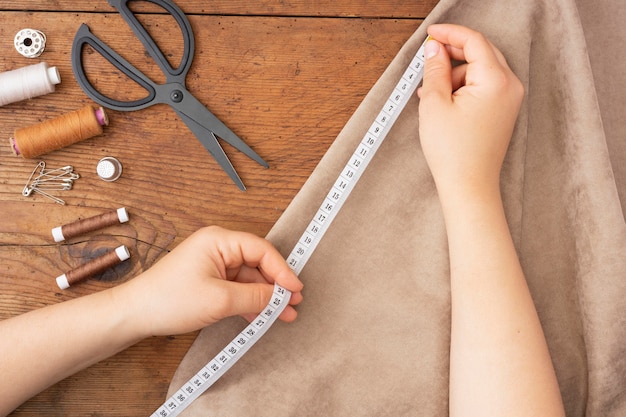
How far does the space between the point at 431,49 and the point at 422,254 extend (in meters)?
0.48

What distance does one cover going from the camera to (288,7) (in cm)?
143

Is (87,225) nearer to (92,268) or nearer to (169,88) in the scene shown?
(92,268)

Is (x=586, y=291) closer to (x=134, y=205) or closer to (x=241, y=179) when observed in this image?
(x=241, y=179)

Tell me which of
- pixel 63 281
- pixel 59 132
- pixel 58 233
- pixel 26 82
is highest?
pixel 26 82

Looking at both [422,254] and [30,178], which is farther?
[30,178]

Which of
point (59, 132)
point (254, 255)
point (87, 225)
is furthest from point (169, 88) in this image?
point (254, 255)

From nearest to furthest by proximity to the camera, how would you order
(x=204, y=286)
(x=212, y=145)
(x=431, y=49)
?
1. (x=204, y=286)
2. (x=431, y=49)
3. (x=212, y=145)

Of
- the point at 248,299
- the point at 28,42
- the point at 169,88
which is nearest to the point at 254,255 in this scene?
the point at 248,299

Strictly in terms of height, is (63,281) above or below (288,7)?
below

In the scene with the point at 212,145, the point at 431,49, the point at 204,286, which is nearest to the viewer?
the point at 204,286

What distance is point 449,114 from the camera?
1200mm

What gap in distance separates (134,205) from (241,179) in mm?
282

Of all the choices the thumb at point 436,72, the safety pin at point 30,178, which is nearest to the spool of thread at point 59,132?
the safety pin at point 30,178

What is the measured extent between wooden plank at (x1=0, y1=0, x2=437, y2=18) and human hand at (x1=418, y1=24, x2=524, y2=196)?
205 millimetres
